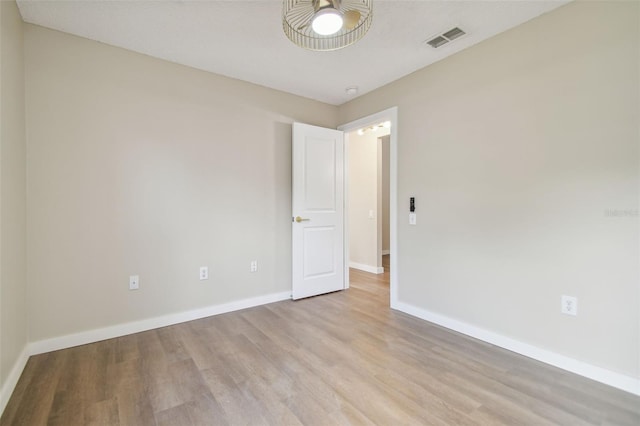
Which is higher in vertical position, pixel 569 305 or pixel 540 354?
pixel 569 305

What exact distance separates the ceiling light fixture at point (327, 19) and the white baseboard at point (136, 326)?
102 inches

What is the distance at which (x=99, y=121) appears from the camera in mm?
2490

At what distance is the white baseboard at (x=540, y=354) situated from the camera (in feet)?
5.95

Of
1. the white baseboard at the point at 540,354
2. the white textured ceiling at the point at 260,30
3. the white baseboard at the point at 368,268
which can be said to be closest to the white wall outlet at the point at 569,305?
the white baseboard at the point at 540,354

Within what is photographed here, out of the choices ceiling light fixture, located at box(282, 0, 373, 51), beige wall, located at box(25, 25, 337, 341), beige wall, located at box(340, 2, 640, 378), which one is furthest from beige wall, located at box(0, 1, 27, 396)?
beige wall, located at box(340, 2, 640, 378)

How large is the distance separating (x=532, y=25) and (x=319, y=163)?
2.31 meters

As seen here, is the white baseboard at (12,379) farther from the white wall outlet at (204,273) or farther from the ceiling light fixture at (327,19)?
the ceiling light fixture at (327,19)

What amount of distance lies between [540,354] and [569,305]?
1.39 feet

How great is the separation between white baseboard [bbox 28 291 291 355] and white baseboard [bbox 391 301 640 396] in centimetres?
182

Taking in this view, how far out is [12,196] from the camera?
190 centimetres

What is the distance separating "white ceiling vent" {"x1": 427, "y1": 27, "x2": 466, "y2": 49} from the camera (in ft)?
7.59

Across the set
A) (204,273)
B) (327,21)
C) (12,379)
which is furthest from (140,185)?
(327,21)

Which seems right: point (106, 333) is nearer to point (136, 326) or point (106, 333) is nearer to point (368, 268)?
point (136, 326)

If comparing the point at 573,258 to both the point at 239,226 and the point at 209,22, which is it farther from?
the point at 209,22
